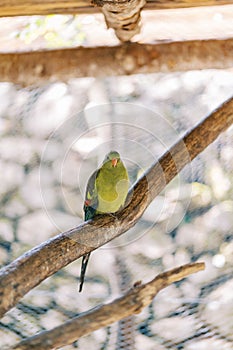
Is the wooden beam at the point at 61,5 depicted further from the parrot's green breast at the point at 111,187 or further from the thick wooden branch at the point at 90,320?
the thick wooden branch at the point at 90,320

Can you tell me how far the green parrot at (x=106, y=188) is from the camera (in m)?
1.50

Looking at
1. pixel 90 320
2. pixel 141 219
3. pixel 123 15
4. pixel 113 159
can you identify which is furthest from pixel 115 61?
pixel 141 219

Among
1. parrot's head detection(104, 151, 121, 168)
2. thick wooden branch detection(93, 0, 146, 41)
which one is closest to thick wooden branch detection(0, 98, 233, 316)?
parrot's head detection(104, 151, 121, 168)

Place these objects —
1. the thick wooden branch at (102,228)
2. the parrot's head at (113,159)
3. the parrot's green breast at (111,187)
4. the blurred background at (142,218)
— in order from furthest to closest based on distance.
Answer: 1. the blurred background at (142,218)
2. the parrot's head at (113,159)
3. the parrot's green breast at (111,187)
4. the thick wooden branch at (102,228)

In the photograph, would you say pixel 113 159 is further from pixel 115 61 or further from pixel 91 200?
pixel 115 61

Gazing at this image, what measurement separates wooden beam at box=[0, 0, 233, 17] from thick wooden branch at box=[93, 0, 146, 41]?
1.9 inches

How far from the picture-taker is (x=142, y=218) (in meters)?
2.15

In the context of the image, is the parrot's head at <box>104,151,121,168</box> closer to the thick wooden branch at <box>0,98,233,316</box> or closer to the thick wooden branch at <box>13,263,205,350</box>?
the thick wooden branch at <box>0,98,233,316</box>

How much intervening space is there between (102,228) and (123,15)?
0.50m

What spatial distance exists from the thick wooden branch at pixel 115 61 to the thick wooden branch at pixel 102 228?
23 cm

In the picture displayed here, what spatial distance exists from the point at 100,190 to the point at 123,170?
0.09m

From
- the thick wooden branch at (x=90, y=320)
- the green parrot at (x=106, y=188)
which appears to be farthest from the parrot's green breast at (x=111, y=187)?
the thick wooden branch at (x=90, y=320)

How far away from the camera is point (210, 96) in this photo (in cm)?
226

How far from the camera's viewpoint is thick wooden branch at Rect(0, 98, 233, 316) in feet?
Answer: 3.78
